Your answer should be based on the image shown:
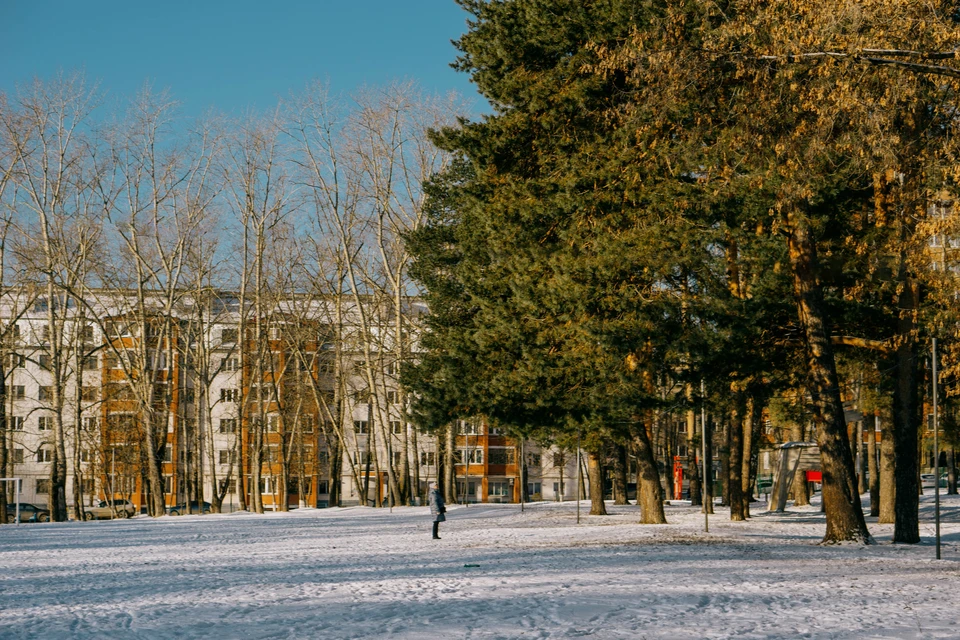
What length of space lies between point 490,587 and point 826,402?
10.6 m

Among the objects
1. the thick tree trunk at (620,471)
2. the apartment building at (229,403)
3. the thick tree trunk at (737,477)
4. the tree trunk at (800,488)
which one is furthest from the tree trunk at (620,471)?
the thick tree trunk at (737,477)

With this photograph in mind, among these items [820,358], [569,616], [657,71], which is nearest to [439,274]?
[820,358]

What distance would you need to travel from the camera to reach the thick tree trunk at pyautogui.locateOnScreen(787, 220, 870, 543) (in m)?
22.8

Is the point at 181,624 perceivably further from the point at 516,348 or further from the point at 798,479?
the point at 798,479

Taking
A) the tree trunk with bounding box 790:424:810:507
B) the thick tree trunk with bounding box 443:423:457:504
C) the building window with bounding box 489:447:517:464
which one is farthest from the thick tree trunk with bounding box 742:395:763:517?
the building window with bounding box 489:447:517:464

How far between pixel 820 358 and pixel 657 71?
28.4 ft

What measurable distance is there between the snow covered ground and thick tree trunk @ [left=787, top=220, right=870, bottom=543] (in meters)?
0.84

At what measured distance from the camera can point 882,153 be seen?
51.1ft

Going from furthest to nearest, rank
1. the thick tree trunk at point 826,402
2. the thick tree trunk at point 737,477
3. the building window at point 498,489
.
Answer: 1. the building window at point 498,489
2. the thick tree trunk at point 737,477
3. the thick tree trunk at point 826,402

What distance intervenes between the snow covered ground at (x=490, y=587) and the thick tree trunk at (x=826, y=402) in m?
0.84

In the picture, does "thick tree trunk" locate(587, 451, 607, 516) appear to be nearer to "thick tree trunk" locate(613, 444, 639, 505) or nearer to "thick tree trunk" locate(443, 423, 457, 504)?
"thick tree trunk" locate(613, 444, 639, 505)

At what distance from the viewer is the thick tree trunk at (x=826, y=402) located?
22.8m

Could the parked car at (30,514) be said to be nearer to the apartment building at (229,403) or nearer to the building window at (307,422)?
the apartment building at (229,403)

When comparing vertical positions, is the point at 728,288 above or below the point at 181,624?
above
